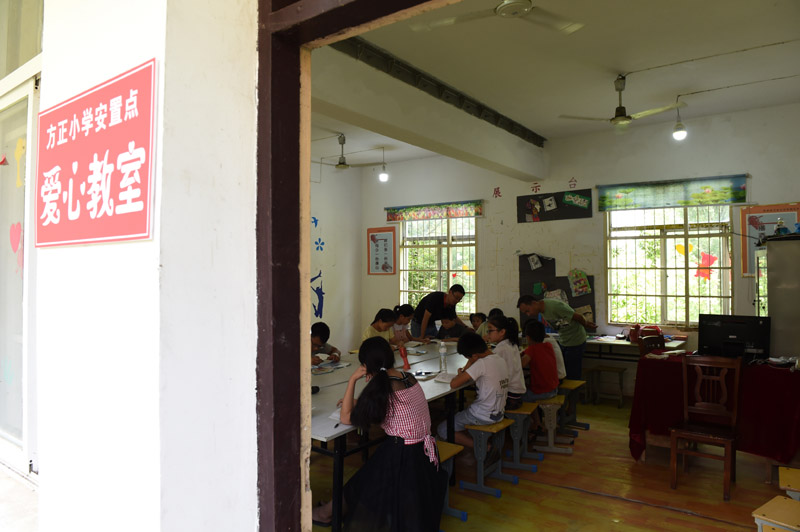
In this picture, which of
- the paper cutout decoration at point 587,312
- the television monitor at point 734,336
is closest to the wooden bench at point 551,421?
the television monitor at point 734,336

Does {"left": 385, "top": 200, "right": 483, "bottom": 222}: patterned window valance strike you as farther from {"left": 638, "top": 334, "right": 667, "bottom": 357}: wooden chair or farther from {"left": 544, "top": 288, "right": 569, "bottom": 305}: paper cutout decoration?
{"left": 638, "top": 334, "right": 667, "bottom": 357}: wooden chair

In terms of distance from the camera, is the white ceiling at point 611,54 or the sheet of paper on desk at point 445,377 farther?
the sheet of paper on desk at point 445,377

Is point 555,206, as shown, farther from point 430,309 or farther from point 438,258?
point 430,309

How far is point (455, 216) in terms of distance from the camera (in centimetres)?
722

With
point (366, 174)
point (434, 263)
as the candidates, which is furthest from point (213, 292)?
point (366, 174)

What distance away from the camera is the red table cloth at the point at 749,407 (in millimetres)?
3260

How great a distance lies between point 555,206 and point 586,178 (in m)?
0.49

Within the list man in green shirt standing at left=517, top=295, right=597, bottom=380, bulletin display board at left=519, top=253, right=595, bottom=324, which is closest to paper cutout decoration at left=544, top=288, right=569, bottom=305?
bulletin display board at left=519, top=253, right=595, bottom=324

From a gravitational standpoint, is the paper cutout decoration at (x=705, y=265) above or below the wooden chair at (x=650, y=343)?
above

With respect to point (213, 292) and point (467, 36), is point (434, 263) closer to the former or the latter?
point (467, 36)

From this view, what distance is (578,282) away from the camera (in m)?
6.16

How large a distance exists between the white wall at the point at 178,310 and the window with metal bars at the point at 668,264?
554cm

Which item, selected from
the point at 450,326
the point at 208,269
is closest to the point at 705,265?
the point at 450,326

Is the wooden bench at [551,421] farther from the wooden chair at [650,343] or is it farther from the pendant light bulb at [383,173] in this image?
the pendant light bulb at [383,173]
